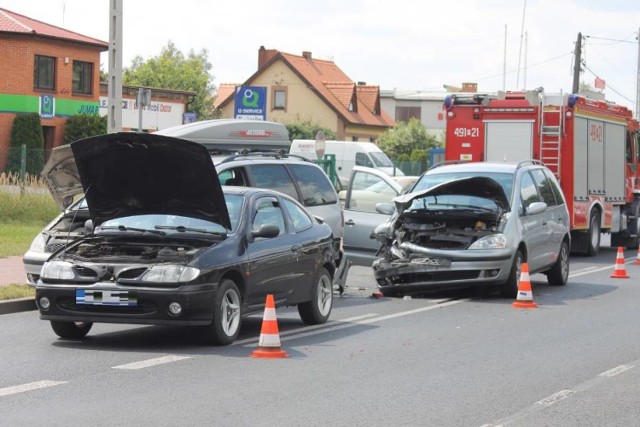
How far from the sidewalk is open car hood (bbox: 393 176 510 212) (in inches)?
208

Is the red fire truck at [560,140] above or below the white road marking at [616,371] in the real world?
above

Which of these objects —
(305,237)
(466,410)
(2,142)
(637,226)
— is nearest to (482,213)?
(305,237)

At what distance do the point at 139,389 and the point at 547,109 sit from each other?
691 inches

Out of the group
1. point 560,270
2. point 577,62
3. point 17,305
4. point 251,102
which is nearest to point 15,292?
point 17,305

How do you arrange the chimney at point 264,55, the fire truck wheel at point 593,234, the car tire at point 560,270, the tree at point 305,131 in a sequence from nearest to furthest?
1. the car tire at point 560,270
2. the fire truck wheel at point 593,234
3. the tree at point 305,131
4. the chimney at point 264,55

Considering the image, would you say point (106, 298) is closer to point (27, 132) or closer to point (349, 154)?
point (349, 154)

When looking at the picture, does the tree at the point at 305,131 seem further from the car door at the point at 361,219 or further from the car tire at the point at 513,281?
the car tire at the point at 513,281

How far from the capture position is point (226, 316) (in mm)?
11641

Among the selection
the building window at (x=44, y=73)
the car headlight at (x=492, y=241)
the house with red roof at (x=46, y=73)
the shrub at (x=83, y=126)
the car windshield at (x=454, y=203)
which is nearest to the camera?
the car headlight at (x=492, y=241)

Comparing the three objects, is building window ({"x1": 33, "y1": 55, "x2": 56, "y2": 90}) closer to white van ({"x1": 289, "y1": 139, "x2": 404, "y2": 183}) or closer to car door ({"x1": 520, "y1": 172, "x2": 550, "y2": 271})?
white van ({"x1": 289, "y1": 139, "x2": 404, "y2": 183})

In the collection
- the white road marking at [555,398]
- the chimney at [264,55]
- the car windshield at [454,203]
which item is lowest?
the white road marking at [555,398]

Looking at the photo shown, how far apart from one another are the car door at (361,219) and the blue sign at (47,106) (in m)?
32.5

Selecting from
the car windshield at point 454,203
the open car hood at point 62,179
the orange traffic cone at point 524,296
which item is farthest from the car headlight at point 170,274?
the car windshield at point 454,203

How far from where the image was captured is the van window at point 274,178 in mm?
15992
